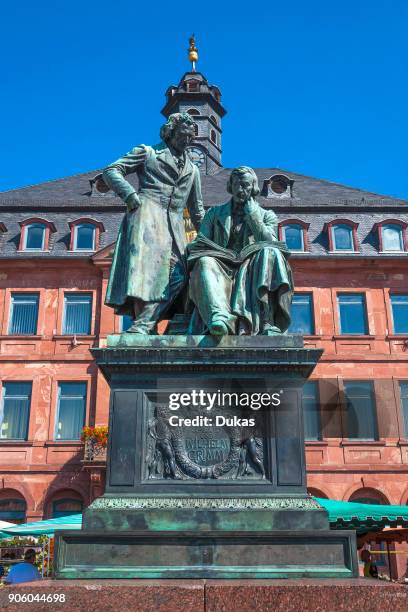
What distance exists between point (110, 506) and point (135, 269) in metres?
2.11

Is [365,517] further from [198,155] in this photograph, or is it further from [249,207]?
[198,155]

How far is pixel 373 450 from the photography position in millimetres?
24422

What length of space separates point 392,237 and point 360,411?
23.4 ft

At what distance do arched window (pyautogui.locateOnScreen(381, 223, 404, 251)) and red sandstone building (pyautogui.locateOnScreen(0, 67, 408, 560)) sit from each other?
0.14ft

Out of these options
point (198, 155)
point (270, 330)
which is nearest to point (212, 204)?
point (198, 155)

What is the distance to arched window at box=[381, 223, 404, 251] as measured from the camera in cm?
2745

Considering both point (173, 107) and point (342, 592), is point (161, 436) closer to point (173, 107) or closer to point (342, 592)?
point (342, 592)

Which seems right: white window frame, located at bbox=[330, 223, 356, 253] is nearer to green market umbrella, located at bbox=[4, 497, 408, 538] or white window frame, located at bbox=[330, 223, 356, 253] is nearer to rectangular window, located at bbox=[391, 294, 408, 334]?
rectangular window, located at bbox=[391, 294, 408, 334]

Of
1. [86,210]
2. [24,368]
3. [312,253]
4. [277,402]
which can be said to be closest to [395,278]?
[312,253]

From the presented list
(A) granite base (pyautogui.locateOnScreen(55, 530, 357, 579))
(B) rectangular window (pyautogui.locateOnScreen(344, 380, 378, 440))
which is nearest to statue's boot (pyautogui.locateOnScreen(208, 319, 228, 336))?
(A) granite base (pyautogui.locateOnScreen(55, 530, 357, 579))

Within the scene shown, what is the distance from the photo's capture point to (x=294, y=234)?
1099 inches

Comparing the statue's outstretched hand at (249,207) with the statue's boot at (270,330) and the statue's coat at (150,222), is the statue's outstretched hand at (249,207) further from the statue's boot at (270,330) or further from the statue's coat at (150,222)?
the statue's boot at (270,330)

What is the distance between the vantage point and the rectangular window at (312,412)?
81.2 ft

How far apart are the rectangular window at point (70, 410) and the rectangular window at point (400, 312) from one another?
11800mm
